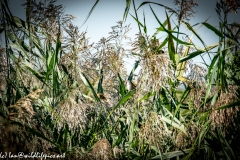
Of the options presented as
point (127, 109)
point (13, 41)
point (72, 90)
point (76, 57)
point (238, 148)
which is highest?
point (13, 41)

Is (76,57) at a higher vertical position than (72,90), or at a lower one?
higher

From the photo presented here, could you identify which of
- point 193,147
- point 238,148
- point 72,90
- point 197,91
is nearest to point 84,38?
point 72,90

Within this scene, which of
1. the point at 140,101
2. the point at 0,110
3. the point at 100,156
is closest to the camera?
the point at 0,110

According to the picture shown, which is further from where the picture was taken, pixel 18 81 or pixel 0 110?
pixel 18 81

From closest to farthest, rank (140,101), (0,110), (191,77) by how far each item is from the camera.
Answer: (0,110) → (140,101) → (191,77)

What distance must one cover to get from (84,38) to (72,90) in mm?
382

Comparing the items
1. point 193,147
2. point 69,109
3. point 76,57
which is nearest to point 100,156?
point 69,109

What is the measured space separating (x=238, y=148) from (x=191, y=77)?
49 cm

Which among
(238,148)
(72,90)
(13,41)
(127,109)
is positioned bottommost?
(238,148)

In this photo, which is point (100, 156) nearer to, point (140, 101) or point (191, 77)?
point (140, 101)

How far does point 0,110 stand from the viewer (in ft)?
3.49

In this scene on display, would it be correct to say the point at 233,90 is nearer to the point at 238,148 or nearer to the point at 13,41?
the point at 238,148

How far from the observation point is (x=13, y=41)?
137cm

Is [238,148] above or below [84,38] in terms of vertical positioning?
below
